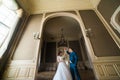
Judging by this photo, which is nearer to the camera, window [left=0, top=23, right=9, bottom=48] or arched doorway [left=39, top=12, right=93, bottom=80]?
window [left=0, top=23, right=9, bottom=48]

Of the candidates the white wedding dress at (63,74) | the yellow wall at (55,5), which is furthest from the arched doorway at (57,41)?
the white wedding dress at (63,74)

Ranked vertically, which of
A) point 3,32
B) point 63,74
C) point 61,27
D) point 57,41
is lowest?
point 63,74

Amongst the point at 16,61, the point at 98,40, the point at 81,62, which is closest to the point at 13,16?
the point at 16,61

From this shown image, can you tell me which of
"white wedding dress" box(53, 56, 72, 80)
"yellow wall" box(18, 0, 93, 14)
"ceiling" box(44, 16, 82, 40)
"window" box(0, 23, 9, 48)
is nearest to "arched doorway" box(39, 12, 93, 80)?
"ceiling" box(44, 16, 82, 40)

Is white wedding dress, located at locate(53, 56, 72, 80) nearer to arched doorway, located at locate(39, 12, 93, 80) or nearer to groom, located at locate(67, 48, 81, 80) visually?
groom, located at locate(67, 48, 81, 80)

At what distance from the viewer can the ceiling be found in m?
5.85

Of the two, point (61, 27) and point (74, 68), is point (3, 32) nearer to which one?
point (74, 68)

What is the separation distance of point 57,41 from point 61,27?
5.16ft

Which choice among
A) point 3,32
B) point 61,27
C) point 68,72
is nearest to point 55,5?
point 61,27

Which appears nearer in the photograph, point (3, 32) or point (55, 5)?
point (3, 32)

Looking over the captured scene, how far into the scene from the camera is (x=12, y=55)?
346 centimetres

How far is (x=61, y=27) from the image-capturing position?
6660 mm

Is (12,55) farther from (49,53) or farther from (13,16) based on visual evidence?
(49,53)

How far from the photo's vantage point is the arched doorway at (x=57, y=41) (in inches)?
247
